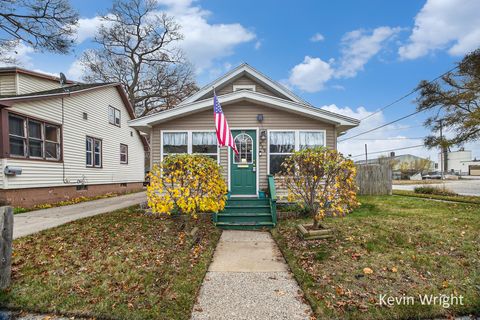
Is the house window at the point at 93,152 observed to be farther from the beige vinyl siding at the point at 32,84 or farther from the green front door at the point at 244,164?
the green front door at the point at 244,164

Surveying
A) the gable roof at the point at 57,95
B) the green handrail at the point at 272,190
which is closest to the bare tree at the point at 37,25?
the gable roof at the point at 57,95

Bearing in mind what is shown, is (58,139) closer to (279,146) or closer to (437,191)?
(279,146)

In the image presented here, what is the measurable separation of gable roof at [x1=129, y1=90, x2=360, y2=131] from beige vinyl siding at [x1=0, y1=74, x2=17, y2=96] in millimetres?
7348

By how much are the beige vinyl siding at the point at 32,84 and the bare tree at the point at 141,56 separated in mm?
11073

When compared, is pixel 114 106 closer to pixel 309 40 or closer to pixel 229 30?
pixel 229 30

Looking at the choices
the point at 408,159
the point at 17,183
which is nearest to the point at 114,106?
the point at 17,183

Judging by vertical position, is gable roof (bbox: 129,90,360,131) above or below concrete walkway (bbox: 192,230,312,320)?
above

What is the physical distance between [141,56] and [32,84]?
46.3 ft

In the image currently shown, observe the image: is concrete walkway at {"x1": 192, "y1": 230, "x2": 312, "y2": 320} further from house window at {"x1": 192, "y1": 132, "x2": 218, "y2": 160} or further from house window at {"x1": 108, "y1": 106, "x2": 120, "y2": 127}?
house window at {"x1": 108, "y1": 106, "x2": 120, "y2": 127}

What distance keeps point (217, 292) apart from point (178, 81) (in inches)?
992

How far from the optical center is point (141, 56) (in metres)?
24.5

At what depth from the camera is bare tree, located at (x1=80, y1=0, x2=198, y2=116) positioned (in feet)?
76.2

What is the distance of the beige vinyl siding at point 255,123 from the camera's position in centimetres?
859

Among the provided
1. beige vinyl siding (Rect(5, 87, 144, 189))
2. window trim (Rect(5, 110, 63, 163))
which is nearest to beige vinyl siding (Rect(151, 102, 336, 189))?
window trim (Rect(5, 110, 63, 163))
